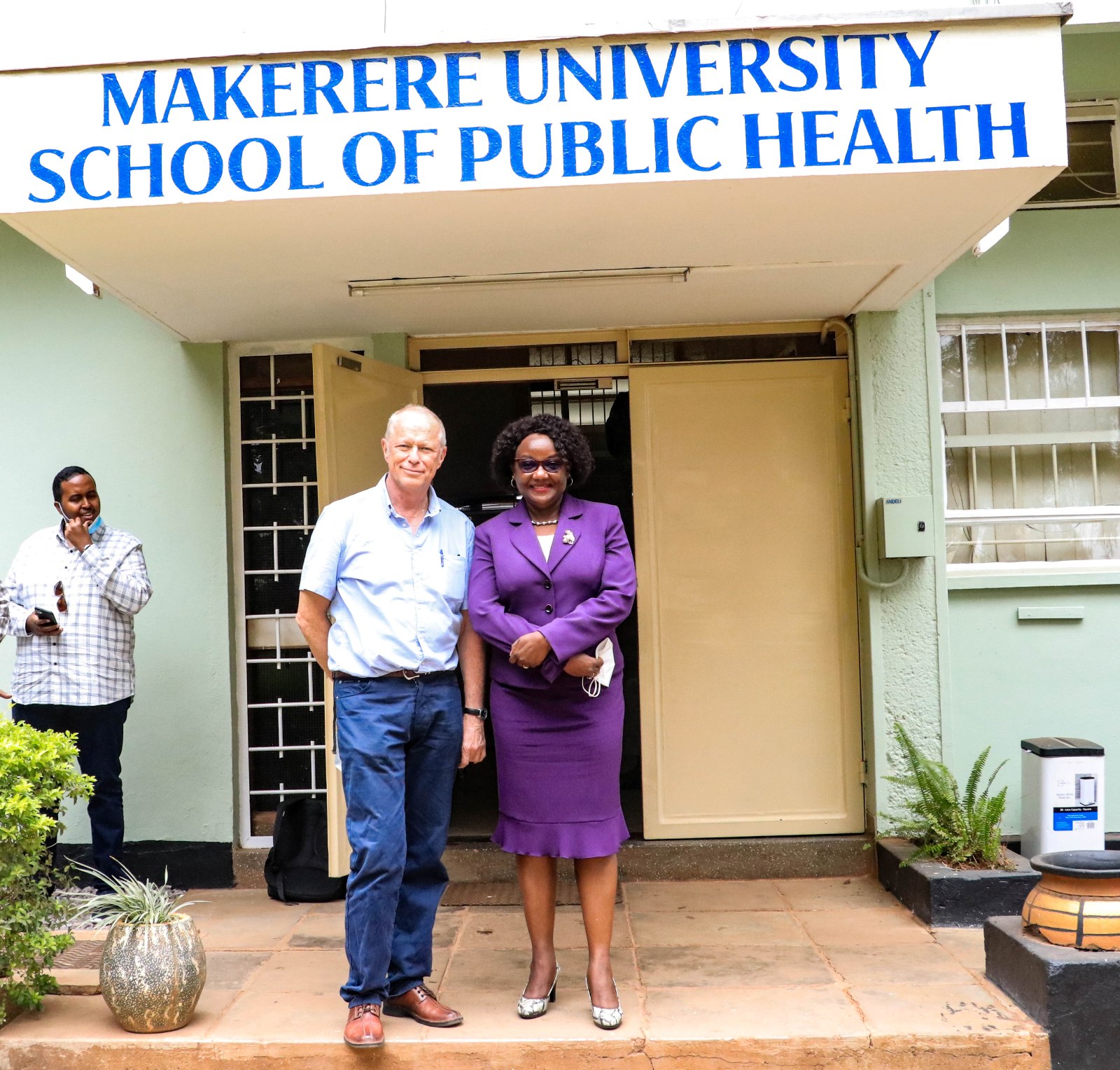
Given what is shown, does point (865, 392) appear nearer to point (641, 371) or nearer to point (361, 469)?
point (641, 371)

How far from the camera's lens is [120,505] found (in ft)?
18.0

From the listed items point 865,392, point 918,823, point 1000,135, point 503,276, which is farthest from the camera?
point 865,392

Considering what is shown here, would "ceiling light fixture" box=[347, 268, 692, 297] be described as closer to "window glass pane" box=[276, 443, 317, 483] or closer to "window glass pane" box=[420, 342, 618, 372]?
"window glass pane" box=[420, 342, 618, 372]

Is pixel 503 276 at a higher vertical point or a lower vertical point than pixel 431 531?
higher

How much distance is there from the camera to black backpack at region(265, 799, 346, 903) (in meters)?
5.12

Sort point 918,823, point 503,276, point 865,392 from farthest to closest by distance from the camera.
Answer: point 865,392 < point 918,823 < point 503,276

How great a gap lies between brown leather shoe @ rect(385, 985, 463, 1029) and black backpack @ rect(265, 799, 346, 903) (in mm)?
1492

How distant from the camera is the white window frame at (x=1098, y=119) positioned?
5.42 meters

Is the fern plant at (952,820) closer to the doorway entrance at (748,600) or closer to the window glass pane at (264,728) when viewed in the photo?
the doorway entrance at (748,600)

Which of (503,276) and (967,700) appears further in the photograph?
(967,700)

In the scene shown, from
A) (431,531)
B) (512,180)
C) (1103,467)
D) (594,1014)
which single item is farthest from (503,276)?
(1103,467)

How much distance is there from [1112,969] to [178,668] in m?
4.21

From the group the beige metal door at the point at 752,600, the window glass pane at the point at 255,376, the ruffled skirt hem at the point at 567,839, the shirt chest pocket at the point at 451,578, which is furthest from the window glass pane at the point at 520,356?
the ruffled skirt hem at the point at 567,839

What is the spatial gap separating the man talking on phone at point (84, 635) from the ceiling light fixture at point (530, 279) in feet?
5.37
